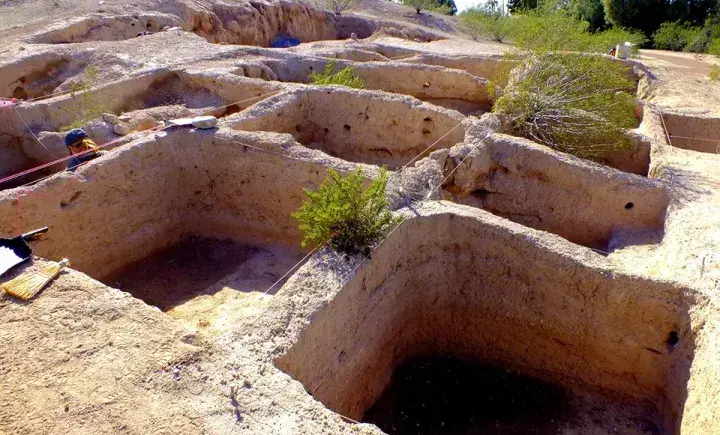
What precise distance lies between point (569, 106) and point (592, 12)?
19.1 metres

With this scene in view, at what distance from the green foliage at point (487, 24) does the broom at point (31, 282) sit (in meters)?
18.4

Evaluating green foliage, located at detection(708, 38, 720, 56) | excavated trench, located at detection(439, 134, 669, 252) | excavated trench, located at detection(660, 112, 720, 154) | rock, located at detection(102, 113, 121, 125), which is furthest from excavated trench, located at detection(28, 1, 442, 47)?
excavated trench, located at detection(660, 112, 720, 154)

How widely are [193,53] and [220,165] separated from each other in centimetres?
564

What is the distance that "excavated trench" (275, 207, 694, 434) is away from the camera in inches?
211

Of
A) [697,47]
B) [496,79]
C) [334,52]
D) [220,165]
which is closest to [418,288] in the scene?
[220,165]

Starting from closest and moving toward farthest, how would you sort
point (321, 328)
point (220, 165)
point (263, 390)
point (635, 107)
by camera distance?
point (263, 390) < point (321, 328) < point (220, 165) < point (635, 107)

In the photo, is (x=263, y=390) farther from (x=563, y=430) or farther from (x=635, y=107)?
(x=635, y=107)

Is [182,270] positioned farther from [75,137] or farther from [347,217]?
[347,217]

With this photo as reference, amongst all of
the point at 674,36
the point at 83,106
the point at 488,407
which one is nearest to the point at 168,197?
the point at 83,106

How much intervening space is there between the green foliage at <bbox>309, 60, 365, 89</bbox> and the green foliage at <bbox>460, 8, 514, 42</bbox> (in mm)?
10856

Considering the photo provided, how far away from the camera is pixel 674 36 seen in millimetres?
21062

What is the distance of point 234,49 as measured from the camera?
12539 mm

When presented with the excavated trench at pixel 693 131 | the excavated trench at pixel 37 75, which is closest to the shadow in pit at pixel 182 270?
the excavated trench at pixel 37 75

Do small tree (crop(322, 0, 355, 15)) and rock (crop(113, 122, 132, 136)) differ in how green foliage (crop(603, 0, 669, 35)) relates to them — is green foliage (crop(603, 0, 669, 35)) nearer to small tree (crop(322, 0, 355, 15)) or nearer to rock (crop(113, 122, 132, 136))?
small tree (crop(322, 0, 355, 15))
